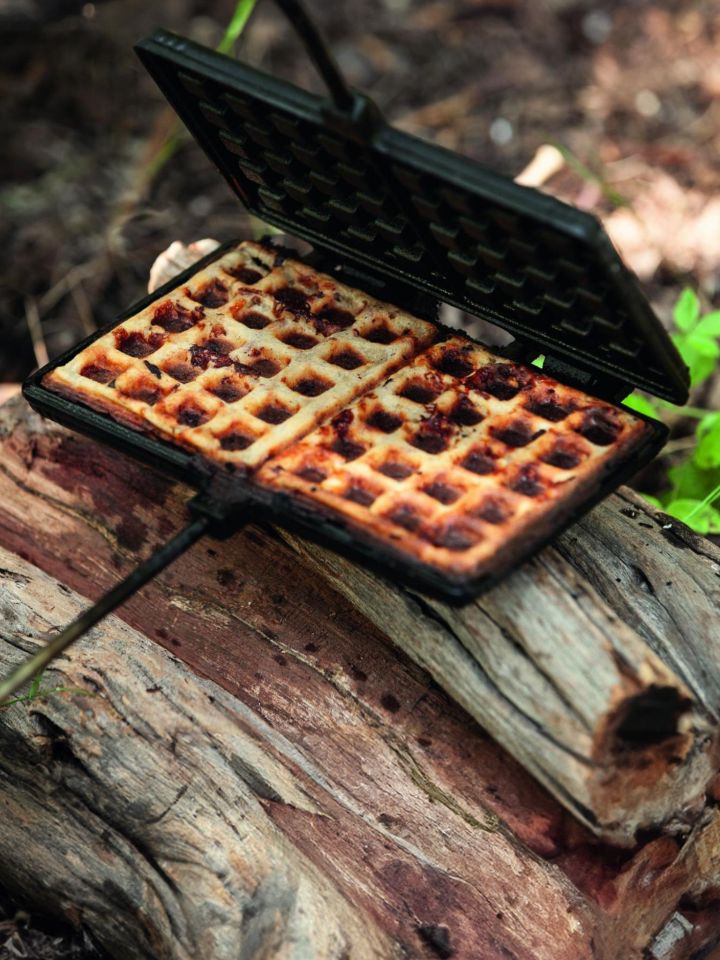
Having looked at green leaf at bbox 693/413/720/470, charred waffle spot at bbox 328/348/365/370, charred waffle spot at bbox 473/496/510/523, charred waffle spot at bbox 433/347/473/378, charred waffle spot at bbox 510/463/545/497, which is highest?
green leaf at bbox 693/413/720/470

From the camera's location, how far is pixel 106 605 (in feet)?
6.52

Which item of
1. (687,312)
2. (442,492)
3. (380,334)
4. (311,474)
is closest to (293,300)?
(380,334)

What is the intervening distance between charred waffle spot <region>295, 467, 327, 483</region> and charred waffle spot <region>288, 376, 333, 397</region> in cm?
25

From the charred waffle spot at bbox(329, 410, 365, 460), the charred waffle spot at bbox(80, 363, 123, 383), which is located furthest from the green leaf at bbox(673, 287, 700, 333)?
the charred waffle spot at bbox(80, 363, 123, 383)

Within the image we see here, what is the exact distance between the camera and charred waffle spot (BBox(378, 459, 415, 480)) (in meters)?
2.14

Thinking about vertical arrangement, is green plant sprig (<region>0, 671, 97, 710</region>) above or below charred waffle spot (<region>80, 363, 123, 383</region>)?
below

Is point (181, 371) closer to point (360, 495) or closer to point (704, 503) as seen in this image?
point (360, 495)

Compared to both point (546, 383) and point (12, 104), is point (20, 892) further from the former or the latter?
point (12, 104)

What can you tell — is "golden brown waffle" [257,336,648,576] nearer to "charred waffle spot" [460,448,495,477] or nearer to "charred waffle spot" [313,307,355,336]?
"charred waffle spot" [460,448,495,477]

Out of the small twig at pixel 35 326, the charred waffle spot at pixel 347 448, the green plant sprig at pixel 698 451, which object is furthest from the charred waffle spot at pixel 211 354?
the small twig at pixel 35 326

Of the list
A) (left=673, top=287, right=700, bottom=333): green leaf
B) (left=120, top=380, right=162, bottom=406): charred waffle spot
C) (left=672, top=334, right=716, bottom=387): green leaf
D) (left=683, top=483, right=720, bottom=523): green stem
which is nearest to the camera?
(left=120, top=380, right=162, bottom=406): charred waffle spot

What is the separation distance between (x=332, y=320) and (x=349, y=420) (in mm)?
340

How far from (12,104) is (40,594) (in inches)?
129

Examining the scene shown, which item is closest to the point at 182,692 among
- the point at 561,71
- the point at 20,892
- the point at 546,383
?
the point at 20,892
